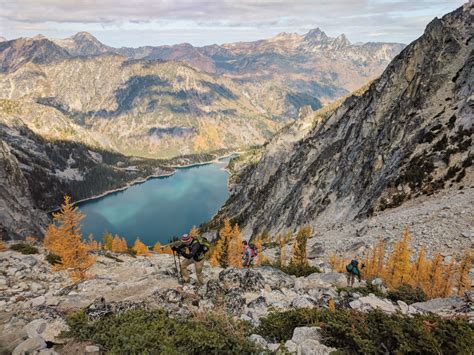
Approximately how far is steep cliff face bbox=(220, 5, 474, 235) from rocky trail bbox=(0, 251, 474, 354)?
3333 cm

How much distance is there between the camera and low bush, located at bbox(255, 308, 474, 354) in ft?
30.8

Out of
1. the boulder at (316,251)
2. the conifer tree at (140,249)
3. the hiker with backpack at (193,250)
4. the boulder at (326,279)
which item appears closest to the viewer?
the hiker with backpack at (193,250)

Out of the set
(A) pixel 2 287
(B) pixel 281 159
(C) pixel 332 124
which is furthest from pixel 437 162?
(B) pixel 281 159

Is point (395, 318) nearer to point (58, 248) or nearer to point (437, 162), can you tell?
point (58, 248)

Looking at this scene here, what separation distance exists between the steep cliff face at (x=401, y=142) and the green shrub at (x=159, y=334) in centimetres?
4210

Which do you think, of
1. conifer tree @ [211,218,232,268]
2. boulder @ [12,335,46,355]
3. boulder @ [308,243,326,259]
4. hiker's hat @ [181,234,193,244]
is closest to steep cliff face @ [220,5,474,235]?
boulder @ [308,243,326,259]

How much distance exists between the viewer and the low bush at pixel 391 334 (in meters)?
9.38

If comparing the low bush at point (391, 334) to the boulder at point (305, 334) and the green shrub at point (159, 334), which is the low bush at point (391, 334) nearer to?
the boulder at point (305, 334)

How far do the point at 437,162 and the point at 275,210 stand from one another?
69847 mm

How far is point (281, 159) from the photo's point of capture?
182 metres

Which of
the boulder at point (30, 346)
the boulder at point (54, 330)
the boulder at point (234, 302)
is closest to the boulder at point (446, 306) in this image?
the boulder at point (234, 302)

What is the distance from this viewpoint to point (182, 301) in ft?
57.9

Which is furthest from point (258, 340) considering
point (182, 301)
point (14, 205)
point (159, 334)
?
point (14, 205)

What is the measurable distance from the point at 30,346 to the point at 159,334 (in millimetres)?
4392
